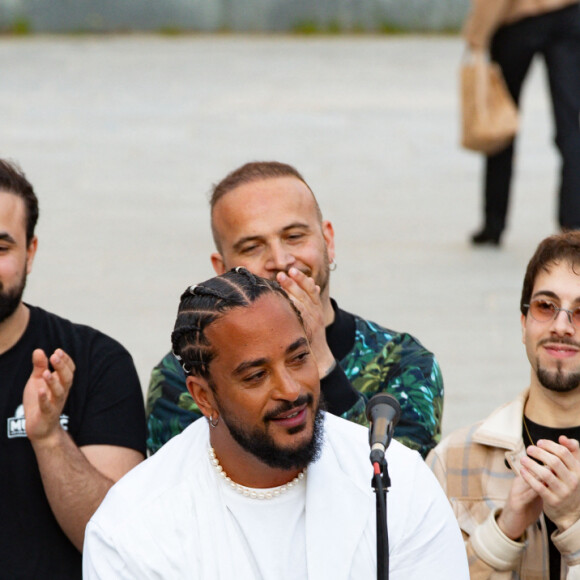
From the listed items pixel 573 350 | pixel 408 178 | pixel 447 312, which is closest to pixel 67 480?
pixel 573 350

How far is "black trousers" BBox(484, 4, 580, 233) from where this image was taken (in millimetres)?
7438

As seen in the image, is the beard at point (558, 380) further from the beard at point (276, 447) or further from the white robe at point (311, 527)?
the beard at point (276, 447)

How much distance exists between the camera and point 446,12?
17438 millimetres

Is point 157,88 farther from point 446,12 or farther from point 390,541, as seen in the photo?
point 390,541

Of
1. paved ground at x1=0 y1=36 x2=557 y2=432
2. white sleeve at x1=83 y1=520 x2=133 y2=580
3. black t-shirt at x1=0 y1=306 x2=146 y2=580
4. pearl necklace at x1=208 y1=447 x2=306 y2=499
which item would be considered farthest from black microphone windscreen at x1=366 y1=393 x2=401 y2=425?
paved ground at x1=0 y1=36 x2=557 y2=432

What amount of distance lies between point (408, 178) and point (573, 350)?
25.4 feet

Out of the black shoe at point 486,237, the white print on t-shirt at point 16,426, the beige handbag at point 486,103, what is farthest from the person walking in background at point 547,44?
the white print on t-shirt at point 16,426

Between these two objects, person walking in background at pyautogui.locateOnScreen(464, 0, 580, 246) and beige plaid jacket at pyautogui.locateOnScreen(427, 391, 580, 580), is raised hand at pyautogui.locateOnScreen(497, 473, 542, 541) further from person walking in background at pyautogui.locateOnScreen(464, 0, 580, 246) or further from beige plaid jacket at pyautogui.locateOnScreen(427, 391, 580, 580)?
person walking in background at pyautogui.locateOnScreen(464, 0, 580, 246)

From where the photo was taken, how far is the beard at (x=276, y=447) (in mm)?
3041

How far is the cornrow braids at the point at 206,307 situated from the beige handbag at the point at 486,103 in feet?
15.6

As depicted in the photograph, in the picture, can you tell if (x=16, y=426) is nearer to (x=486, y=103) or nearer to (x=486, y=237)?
(x=486, y=103)

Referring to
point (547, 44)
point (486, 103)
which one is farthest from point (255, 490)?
point (547, 44)

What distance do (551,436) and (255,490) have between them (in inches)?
41.3

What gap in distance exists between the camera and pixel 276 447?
3045 mm
